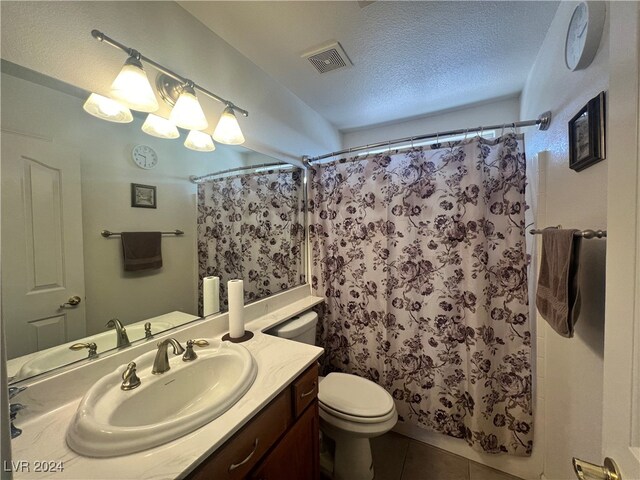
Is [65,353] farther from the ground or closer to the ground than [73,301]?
closer to the ground

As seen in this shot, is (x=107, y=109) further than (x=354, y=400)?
No

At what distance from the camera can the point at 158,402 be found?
2.66 ft

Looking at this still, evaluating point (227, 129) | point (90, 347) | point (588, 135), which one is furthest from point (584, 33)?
point (90, 347)

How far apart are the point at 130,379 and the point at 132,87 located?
3.25ft

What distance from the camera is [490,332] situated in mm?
1368

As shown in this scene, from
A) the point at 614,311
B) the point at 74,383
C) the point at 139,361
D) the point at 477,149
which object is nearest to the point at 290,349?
the point at 139,361

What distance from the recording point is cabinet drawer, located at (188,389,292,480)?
0.62 metres

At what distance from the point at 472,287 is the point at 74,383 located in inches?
70.8

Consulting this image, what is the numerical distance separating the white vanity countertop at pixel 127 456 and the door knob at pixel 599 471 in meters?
0.74

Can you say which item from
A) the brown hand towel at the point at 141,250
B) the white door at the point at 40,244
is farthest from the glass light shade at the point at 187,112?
the brown hand towel at the point at 141,250

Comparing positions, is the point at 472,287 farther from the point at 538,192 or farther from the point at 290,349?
the point at 290,349

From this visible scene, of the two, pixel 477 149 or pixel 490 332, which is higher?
pixel 477 149

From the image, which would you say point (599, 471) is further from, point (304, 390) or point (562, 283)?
point (304, 390)

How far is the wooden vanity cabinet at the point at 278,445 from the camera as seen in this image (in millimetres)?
651
